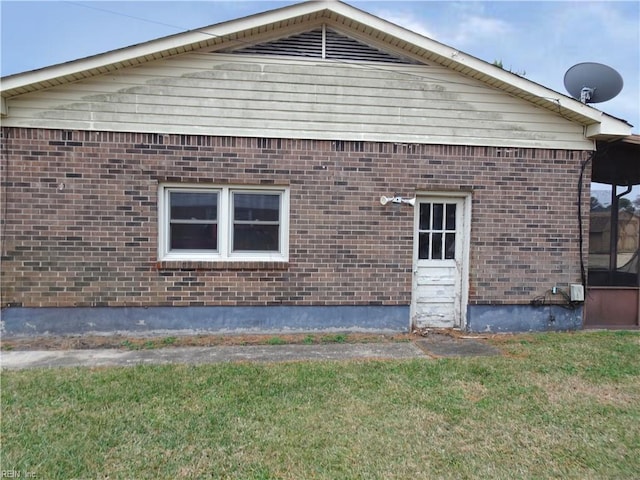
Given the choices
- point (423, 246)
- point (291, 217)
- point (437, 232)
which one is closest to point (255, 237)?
point (291, 217)

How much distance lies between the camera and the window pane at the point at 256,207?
635 cm

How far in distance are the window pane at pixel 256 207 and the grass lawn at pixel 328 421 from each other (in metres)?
2.33

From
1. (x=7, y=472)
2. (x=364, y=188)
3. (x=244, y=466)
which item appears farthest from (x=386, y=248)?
(x=7, y=472)

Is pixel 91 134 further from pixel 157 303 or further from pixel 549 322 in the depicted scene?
pixel 549 322

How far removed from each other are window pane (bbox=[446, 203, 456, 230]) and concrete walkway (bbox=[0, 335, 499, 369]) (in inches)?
73.4

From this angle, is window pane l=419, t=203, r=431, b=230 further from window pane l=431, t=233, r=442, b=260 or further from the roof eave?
the roof eave

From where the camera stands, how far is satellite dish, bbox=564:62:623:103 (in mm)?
7027

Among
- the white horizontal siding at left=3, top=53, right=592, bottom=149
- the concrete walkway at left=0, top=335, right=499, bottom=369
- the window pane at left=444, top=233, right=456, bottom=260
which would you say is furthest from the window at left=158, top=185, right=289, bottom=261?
the window pane at left=444, top=233, right=456, bottom=260

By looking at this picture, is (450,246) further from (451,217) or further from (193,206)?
(193,206)

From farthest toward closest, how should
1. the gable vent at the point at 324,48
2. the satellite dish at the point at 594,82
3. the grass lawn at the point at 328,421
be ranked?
the satellite dish at the point at 594,82, the gable vent at the point at 324,48, the grass lawn at the point at 328,421

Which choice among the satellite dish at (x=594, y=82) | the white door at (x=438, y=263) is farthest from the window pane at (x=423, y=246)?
the satellite dish at (x=594, y=82)

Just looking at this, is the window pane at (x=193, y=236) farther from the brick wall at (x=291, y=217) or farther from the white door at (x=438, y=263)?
the white door at (x=438, y=263)

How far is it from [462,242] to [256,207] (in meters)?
3.32

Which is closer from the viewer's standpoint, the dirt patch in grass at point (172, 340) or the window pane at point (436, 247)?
the dirt patch in grass at point (172, 340)
